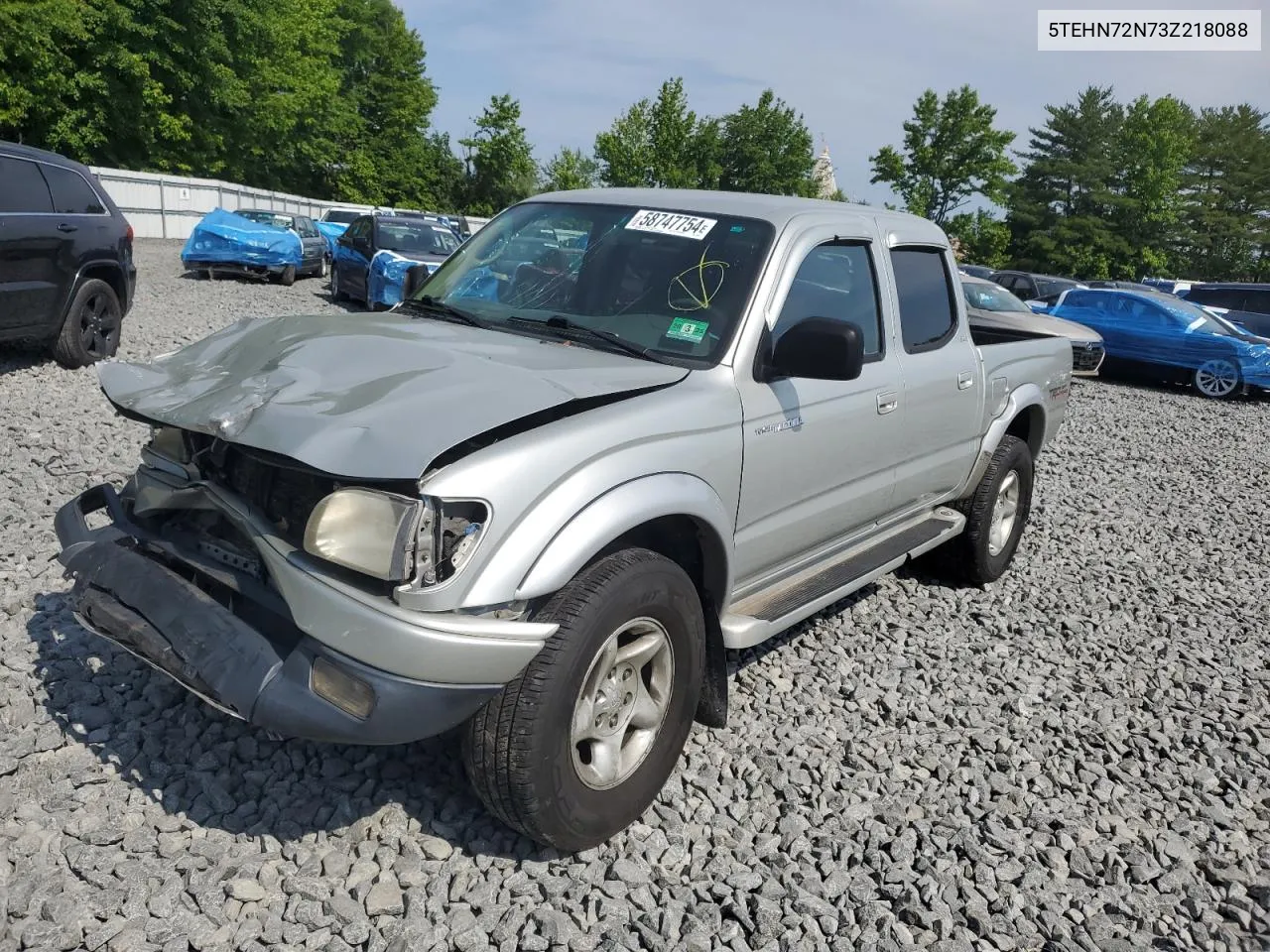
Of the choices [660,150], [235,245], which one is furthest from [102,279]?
[660,150]

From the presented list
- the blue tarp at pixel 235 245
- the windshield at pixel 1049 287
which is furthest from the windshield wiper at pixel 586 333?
the windshield at pixel 1049 287

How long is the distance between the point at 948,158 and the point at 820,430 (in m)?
50.9

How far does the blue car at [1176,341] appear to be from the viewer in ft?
52.1

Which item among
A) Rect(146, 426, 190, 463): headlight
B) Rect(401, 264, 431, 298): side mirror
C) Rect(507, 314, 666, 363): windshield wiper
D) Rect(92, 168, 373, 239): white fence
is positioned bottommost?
Rect(146, 426, 190, 463): headlight

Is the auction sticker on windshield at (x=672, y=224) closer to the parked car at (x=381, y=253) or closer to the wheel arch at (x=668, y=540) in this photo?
the wheel arch at (x=668, y=540)

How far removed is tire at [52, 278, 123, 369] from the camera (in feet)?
27.1

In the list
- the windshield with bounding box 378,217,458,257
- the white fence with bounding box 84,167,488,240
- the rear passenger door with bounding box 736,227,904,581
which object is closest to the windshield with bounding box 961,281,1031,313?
the windshield with bounding box 378,217,458,257

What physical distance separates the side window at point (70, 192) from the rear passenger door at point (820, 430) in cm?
707

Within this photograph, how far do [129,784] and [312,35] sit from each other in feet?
175

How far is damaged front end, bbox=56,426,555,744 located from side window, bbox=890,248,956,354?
8.63 ft

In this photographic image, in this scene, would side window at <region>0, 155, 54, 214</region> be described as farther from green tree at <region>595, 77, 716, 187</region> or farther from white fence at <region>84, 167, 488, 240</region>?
green tree at <region>595, 77, 716, 187</region>

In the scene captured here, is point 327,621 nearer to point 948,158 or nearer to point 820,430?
point 820,430

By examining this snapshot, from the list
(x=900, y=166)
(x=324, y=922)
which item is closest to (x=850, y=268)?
(x=324, y=922)

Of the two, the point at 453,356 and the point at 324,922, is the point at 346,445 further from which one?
the point at 324,922
